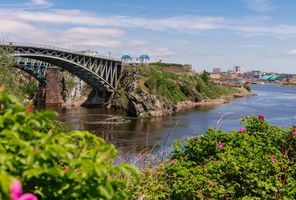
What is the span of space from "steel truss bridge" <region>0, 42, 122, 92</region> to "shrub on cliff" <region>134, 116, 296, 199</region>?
39009mm

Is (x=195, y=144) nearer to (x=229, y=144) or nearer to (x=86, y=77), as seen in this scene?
(x=229, y=144)

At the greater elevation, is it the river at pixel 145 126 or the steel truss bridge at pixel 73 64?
the steel truss bridge at pixel 73 64

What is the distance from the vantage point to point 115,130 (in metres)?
40.9

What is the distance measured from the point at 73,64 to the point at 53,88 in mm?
14069

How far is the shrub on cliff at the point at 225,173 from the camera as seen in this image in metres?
7.22

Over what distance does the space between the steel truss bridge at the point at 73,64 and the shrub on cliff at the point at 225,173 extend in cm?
3901

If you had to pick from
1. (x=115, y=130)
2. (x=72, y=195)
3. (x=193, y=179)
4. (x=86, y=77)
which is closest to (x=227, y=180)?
(x=193, y=179)

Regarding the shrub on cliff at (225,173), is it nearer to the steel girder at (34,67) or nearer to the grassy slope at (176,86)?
the steel girder at (34,67)

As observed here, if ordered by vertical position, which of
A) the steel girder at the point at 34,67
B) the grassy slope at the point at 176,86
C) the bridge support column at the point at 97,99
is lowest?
the bridge support column at the point at 97,99

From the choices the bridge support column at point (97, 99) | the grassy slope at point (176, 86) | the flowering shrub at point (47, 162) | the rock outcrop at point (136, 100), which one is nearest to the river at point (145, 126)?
the rock outcrop at point (136, 100)

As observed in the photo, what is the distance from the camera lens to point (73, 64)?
5466 centimetres

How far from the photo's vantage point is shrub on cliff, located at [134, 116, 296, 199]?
23.7 ft

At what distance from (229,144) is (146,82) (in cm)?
5476

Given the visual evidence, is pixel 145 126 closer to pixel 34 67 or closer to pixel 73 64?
pixel 73 64
